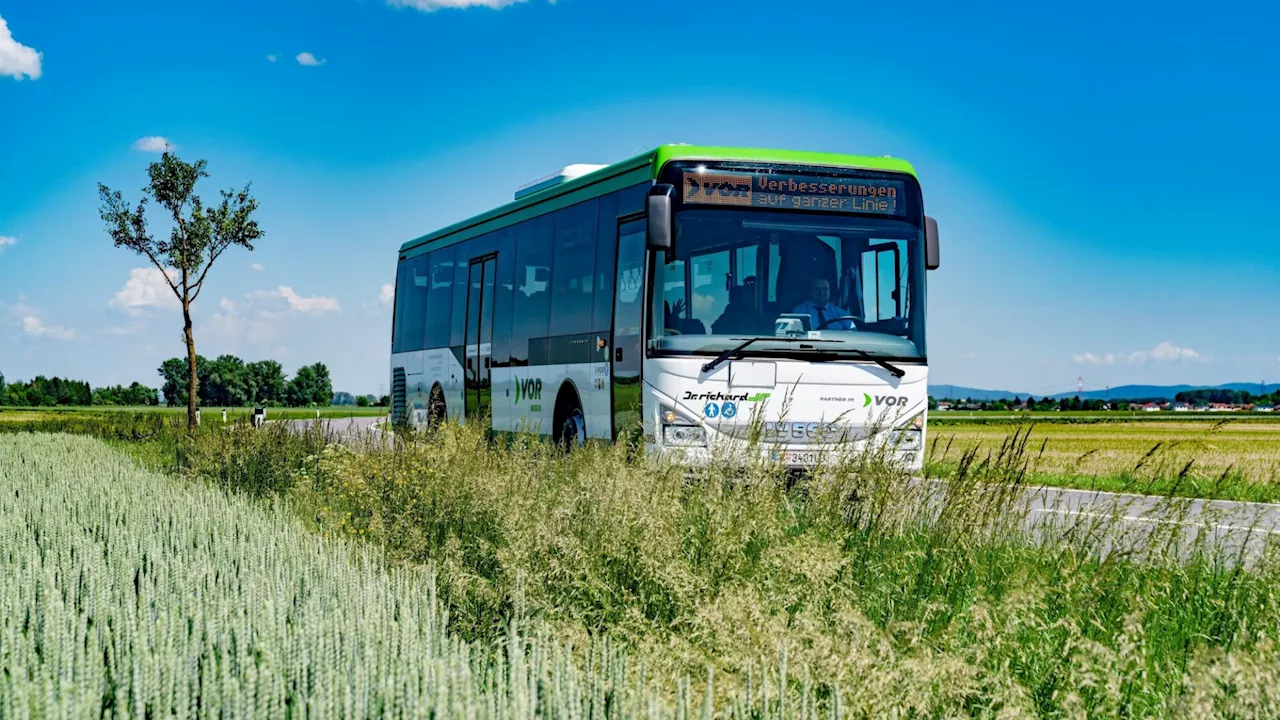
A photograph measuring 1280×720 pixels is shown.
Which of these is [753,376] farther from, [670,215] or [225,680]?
[225,680]

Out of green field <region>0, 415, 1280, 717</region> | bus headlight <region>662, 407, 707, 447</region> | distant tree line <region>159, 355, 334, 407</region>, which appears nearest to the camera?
green field <region>0, 415, 1280, 717</region>

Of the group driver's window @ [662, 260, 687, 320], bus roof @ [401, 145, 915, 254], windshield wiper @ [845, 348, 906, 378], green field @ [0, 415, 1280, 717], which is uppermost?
bus roof @ [401, 145, 915, 254]

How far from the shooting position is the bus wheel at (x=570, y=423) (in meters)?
14.1

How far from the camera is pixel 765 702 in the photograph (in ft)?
11.9

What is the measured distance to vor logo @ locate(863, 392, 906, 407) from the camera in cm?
1185

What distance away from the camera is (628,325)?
12.6 meters

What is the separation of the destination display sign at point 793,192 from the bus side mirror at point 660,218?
49 centimetres

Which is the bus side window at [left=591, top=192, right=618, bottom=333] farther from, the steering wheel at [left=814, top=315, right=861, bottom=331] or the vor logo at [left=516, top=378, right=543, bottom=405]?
the steering wheel at [left=814, top=315, right=861, bottom=331]

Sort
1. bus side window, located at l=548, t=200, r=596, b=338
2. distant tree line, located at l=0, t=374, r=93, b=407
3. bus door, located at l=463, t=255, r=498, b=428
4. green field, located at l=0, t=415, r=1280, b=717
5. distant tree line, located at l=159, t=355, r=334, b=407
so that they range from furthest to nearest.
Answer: distant tree line, located at l=159, t=355, r=334, b=407
distant tree line, located at l=0, t=374, r=93, b=407
bus door, located at l=463, t=255, r=498, b=428
bus side window, located at l=548, t=200, r=596, b=338
green field, located at l=0, t=415, r=1280, b=717

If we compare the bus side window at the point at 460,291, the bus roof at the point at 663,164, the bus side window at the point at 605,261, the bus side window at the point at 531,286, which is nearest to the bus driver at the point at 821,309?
the bus roof at the point at 663,164

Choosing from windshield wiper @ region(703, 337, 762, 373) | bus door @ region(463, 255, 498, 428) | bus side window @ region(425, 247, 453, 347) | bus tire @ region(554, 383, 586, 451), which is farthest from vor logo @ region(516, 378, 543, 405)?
windshield wiper @ region(703, 337, 762, 373)

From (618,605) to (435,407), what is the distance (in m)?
14.0

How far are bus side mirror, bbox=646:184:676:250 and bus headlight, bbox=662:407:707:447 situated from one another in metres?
1.61

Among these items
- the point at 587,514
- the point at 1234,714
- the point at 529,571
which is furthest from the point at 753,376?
the point at 1234,714
